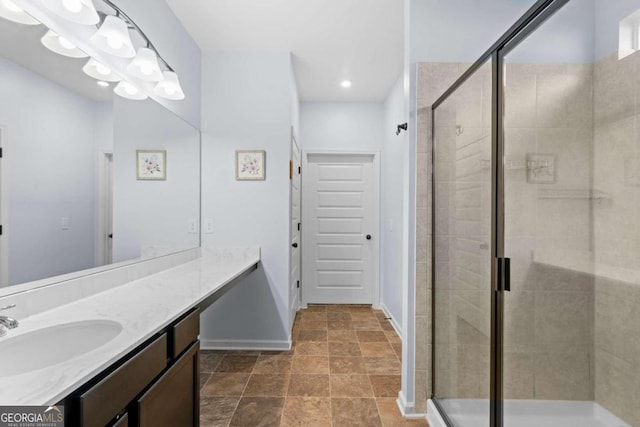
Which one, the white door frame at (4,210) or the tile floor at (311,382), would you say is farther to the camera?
the tile floor at (311,382)

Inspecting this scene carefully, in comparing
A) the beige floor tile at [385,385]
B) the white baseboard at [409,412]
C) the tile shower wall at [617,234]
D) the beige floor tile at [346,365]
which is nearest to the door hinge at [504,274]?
the tile shower wall at [617,234]

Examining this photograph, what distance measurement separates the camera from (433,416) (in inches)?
69.9

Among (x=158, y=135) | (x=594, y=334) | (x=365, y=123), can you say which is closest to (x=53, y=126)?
(x=158, y=135)

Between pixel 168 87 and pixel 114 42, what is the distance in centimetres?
55

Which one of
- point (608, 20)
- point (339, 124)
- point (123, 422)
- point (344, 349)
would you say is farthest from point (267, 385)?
point (339, 124)

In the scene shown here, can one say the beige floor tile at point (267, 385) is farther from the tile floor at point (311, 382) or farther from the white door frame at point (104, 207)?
the white door frame at point (104, 207)

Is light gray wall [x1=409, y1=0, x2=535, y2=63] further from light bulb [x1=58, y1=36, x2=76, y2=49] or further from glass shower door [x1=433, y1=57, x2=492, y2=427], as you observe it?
light bulb [x1=58, y1=36, x2=76, y2=49]

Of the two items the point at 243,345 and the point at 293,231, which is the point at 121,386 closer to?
the point at 243,345

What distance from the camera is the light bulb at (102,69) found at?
1521mm

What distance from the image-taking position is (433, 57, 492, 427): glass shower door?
1396 millimetres

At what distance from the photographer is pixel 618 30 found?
1037mm

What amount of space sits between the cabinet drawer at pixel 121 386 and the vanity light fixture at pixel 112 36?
1453mm

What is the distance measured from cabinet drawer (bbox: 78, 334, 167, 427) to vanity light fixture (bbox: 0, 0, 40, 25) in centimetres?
132

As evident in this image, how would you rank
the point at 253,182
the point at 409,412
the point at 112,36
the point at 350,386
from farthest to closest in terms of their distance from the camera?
the point at 253,182
the point at 350,386
the point at 409,412
the point at 112,36
